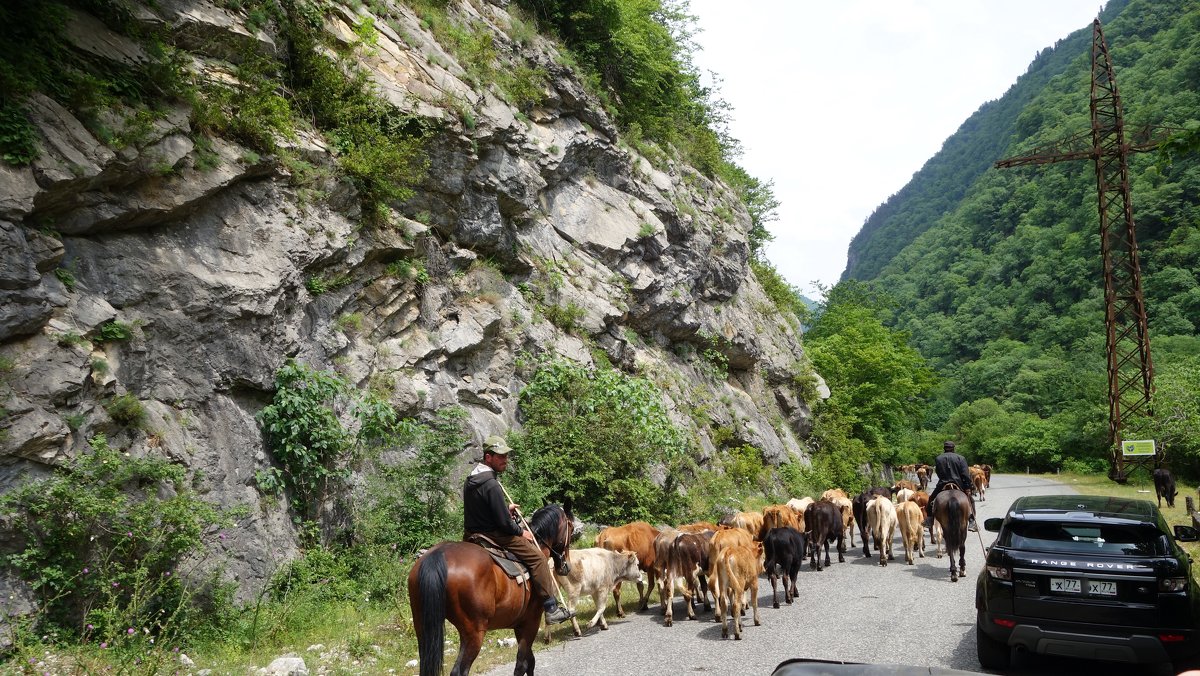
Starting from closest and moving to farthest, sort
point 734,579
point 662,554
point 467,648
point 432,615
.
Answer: point 432,615
point 467,648
point 734,579
point 662,554

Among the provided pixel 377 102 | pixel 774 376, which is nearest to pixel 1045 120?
pixel 774 376

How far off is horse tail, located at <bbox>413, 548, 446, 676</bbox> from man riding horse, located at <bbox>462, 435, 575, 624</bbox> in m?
0.88

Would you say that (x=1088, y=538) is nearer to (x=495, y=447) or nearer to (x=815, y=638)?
(x=815, y=638)

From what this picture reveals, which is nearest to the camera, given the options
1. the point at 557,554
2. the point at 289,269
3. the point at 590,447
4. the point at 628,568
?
the point at 557,554

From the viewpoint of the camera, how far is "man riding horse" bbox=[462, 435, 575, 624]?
6.84m

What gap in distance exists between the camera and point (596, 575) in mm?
9742

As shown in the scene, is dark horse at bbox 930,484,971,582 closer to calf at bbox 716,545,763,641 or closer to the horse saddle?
calf at bbox 716,545,763,641

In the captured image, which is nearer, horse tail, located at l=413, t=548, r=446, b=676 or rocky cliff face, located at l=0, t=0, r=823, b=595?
horse tail, located at l=413, t=548, r=446, b=676

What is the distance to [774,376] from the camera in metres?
29.8

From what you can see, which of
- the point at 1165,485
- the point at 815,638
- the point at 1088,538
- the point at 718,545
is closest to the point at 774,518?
the point at 718,545

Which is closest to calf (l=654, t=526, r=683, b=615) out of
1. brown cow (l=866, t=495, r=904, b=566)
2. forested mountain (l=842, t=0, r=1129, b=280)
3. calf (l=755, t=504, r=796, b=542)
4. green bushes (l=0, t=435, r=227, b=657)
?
calf (l=755, t=504, r=796, b=542)

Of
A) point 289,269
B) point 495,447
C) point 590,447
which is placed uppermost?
point 289,269

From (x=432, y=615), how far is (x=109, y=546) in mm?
4178

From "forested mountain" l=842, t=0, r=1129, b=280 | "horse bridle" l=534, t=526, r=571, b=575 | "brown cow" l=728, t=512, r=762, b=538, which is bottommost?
"brown cow" l=728, t=512, r=762, b=538
